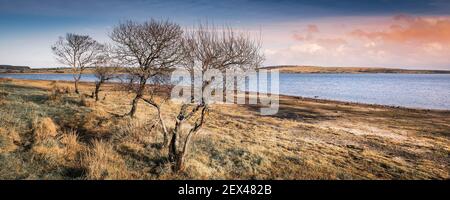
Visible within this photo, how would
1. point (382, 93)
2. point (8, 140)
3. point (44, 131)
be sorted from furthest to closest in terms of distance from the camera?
point (382, 93) < point (44, 131) < point (8, 140)

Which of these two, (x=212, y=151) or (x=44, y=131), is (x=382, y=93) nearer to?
(x=212, y=151)

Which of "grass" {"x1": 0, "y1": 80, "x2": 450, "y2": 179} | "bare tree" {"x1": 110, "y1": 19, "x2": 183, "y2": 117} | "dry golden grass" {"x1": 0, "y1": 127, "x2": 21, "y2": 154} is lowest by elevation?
"grass" {"x1": 0, "y1": 80, "x2": 450, "y2": 179}

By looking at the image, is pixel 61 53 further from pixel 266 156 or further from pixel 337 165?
pixel 337 165

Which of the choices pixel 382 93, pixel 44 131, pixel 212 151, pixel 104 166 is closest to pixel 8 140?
pixel 44 131

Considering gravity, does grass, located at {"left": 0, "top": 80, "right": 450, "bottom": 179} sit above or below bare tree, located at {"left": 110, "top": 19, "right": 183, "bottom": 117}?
below

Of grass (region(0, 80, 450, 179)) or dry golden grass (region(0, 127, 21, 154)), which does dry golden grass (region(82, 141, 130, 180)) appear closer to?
grass (region(0, 80, 450, 179))

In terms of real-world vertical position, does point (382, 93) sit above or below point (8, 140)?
below

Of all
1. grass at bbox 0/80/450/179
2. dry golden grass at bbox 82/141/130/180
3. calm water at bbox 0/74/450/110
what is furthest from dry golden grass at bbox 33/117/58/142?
calm water at bbox 0/74/450/110
